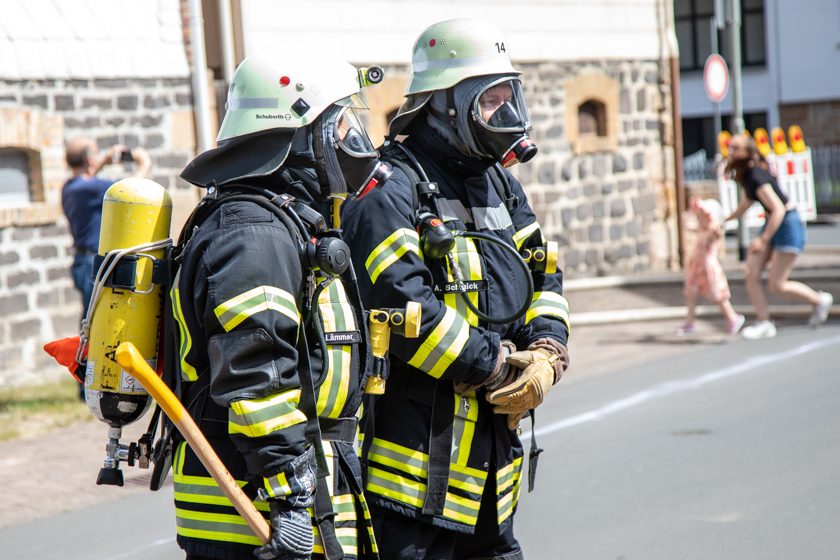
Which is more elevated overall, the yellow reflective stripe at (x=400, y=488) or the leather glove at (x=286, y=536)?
the leather glove at (x=286, y=536)

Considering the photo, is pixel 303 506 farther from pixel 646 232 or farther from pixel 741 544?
pixel 646 232

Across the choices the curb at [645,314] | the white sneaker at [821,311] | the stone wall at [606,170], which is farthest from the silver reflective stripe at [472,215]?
the stone wall at [606,170]

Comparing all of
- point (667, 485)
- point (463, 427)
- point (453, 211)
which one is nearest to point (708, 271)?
point (667, 485)

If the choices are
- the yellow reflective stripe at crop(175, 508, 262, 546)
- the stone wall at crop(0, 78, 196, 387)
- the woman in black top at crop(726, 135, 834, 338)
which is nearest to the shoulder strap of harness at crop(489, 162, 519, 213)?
the yellow reflective stripe at crop(175, 508, 262, 546)

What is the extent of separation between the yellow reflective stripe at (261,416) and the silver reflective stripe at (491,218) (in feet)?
3.71

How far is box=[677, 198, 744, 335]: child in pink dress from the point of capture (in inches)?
430

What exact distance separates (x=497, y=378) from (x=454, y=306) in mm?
246

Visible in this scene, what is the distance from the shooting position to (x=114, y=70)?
10.7 m

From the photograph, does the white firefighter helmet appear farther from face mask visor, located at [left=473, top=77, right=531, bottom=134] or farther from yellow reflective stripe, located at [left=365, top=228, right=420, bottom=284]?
face mask visor, located at [left=473, top=77, right=531, bottom=134]

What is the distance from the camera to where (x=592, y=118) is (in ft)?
51.6

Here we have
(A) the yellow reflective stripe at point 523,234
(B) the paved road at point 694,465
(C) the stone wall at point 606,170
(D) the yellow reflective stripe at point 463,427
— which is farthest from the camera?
(C) the stone wall at point 606,170

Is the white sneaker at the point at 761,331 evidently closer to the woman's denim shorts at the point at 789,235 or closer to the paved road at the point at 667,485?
the woman's denim shorts at the point at 789,235

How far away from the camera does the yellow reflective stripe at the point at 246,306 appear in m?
2.64

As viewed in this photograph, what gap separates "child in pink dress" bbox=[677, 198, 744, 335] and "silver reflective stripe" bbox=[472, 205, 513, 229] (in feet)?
24.7
